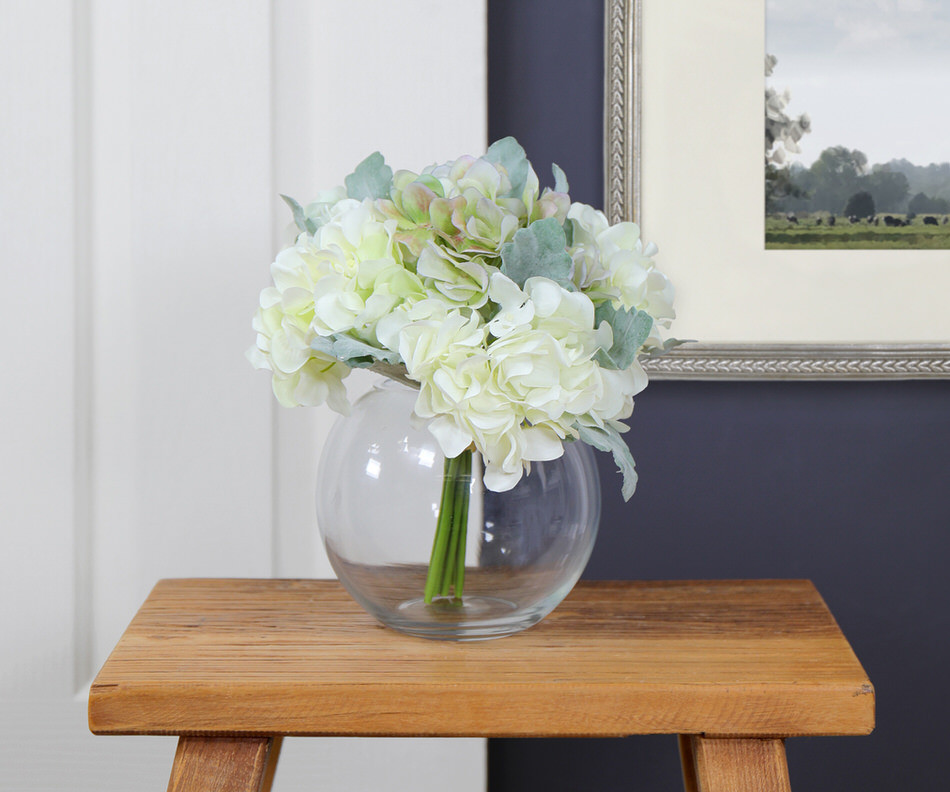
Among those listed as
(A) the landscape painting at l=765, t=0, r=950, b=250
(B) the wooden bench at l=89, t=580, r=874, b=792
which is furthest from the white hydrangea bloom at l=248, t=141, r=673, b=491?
(A) the landscape painting at l=765, t=0, r=950, b=250

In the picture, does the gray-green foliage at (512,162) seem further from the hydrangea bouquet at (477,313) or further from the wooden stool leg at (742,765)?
the wooden stool leg at (742,765)

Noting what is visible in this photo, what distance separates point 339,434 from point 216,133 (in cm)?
49

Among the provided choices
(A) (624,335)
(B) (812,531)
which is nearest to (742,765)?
(A) (624,335)

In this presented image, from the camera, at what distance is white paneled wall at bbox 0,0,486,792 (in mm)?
1030

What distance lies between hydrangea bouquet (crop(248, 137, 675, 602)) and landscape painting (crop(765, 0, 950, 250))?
1.67 feet

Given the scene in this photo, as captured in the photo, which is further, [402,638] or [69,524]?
[69,524]

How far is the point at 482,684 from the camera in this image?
2.06 ft

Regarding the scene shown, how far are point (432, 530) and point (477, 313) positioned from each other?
0.60ft

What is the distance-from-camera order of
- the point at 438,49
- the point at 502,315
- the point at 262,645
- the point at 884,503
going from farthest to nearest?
the point at 884,503
the point at 438,49
the point at 262,645
the point at 502,315

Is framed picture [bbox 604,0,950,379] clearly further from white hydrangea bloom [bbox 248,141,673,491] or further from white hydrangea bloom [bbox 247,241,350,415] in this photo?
white hydrangea bloom [bbox 247,241,350,415]

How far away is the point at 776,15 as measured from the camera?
3.52ft

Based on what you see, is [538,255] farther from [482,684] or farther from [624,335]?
[482,684]

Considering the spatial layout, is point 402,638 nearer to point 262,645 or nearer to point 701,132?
point 262,645

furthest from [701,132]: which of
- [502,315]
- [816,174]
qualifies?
[502,315]
